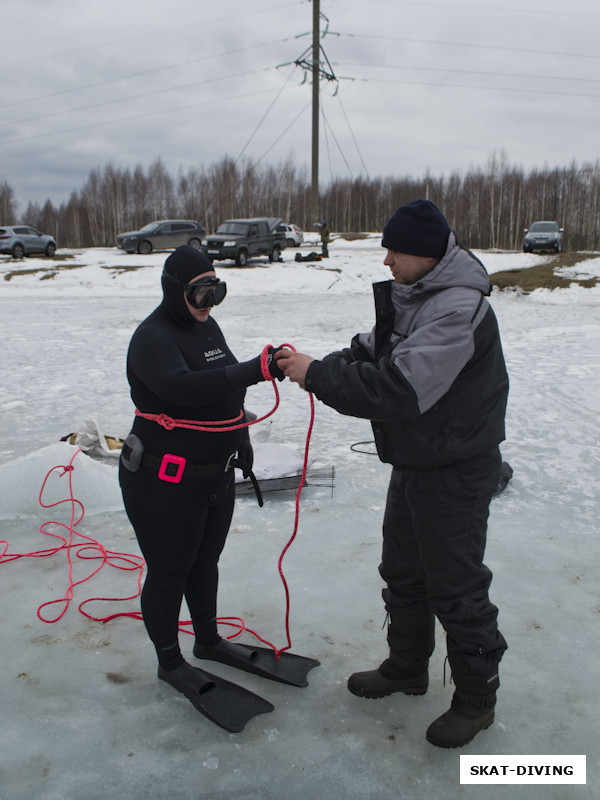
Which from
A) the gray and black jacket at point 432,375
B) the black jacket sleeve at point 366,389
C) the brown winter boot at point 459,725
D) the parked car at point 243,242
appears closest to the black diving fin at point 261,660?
the brown winter boot at point 459,725

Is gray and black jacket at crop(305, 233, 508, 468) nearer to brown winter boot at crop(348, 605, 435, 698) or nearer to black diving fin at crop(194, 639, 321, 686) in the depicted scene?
brown winter boot at crop(348, 605, 435, 698)

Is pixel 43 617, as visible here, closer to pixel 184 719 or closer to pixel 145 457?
pixel 184 719

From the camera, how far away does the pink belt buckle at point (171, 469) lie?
95.4 inches

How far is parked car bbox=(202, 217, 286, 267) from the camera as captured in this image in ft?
74.0

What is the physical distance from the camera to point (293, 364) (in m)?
2.29

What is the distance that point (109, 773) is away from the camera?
2.18 metres

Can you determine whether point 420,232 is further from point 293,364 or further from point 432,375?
point 293,364

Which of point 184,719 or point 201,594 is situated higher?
point 201,594

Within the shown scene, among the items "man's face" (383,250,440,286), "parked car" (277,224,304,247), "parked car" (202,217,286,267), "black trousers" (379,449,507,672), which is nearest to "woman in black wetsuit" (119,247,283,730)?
"man's face" (383,250,440,286)

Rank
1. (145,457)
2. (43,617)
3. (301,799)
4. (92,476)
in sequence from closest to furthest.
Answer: (301,799) < (145,457) < (43,617) < (92,476)

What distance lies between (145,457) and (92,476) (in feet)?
7.23

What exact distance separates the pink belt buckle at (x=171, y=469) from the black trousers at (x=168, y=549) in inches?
3.7

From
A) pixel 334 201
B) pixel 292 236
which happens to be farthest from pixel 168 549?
pixel 334 201

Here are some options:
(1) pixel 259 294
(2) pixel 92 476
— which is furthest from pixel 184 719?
(1) pixel 259 294
